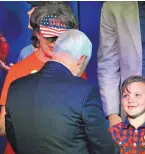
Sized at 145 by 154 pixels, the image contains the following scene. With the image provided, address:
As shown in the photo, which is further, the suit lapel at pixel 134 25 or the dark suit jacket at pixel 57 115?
the suit lapel at pixel 134 25

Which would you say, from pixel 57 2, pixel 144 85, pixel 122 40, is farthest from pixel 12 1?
pixel 144 85

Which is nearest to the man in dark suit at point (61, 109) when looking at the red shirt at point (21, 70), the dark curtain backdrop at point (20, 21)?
the red shirt at point (21, 70)

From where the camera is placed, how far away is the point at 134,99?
2135 millimetres

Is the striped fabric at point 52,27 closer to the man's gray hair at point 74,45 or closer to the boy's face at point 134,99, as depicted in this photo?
the man's gray hair at point 74,45

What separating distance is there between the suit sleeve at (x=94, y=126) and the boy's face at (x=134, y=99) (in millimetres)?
366

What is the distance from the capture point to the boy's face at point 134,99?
212cm

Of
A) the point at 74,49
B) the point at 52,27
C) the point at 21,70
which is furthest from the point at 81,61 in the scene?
the point at 21,70

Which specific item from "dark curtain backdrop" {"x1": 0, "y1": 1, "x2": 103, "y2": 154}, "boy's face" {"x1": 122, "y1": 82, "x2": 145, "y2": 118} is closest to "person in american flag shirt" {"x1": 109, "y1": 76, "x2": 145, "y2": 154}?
"boy's face" {"x1": 122, "y1": 82, "x2": 145, "y2": 118}

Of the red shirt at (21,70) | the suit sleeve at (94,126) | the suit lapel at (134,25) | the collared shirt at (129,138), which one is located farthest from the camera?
the suit lapel at (134,25)

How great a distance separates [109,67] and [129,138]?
19.3 inches

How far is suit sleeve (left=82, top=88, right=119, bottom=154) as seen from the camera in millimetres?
1711

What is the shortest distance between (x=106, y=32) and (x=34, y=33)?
1.32 feet

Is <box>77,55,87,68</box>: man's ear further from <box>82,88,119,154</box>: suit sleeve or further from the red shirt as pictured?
the red shirt

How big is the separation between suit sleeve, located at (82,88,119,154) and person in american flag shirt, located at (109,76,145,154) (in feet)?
1.07
